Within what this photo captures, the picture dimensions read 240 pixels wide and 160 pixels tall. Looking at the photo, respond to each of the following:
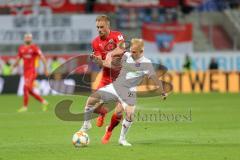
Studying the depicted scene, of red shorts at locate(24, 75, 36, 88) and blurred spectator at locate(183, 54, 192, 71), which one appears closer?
red shorts at locate(24, 75, 36, 88)

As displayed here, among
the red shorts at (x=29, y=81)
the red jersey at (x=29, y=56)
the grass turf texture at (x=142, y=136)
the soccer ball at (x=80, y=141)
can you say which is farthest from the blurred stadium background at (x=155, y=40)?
the soccer ball at (x=80, y=141)

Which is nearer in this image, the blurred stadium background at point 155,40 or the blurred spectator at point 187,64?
the blurred stadium background at point 155,40

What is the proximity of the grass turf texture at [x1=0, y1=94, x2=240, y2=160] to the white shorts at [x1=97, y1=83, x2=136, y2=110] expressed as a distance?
2.71ft

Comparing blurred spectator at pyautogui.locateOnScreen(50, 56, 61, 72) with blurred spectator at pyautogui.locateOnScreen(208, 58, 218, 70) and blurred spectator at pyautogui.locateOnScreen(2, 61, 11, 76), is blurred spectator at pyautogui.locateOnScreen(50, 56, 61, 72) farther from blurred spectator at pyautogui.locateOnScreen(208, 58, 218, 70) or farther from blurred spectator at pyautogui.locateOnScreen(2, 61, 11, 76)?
blurred spectator at pyautogui.locateOnScreen(208, 58, 218, 70)

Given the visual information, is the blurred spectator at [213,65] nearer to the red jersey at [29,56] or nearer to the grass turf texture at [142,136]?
the grass turf texture at [142,136]

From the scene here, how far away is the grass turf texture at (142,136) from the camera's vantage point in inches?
506

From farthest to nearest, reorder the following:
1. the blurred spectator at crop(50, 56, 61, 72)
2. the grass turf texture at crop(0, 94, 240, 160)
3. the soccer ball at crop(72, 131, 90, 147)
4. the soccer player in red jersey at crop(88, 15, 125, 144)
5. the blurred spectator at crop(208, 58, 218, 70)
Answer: the blurred spectator at crop(208, 58, 218, 70) < the blurred spectator at crop(50, 56, 61, 72) < the soccer player in red jersey at crop(88, 15, 125, 144) < the soccer ball at crop(72, 131, 90, 147) < the grass turf texture at crop(0, 94, 240, 160)

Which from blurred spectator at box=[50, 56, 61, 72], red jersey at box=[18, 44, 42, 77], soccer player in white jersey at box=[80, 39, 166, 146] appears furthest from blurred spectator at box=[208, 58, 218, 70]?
soccer player in white jersey at box=[80, 39, 166, 146]

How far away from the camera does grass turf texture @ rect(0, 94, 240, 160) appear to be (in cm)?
1284

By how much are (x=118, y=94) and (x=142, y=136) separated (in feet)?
6.45

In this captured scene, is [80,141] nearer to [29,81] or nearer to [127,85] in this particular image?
[127,85]

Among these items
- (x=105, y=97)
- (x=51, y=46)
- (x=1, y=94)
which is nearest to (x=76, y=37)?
(x=51, y=46)

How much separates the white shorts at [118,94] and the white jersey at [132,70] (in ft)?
0.34

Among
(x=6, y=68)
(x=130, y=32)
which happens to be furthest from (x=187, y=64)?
(x=6, y=68)
